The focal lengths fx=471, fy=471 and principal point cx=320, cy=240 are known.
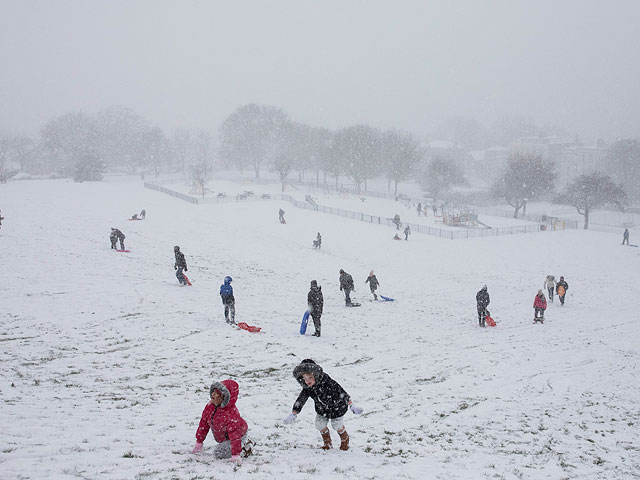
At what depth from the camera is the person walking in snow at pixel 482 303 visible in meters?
18.4

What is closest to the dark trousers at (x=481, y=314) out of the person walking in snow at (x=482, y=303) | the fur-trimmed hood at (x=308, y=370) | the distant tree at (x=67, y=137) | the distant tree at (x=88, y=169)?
the person walking in snow at (x=482, y=303)

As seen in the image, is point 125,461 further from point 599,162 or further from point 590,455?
point 599,162

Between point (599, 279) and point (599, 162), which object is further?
point (599, 162)

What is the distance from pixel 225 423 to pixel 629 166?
111686 mm

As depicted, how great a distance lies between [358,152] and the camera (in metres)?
88.2

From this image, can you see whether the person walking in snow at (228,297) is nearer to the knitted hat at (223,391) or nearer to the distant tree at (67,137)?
the knitted hat at (223,391)

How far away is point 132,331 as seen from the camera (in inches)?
572

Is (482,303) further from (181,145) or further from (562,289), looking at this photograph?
(181,145)

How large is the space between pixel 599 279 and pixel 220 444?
28691 millimetres

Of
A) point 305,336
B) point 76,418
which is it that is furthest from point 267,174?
point 76,418

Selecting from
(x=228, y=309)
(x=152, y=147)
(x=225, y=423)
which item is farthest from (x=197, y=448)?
(x=152, y=147)

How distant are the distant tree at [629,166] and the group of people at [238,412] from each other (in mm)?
106559

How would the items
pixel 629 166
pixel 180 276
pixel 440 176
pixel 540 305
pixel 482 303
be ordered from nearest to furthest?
pixel 482 303 → pixel 540 305 → pixel 180 276 → pixel 440 176 → pixel 629 166

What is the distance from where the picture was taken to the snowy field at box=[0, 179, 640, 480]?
753cm
